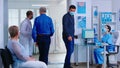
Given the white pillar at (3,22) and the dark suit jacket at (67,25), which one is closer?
the dark suit jacket at (67,25)

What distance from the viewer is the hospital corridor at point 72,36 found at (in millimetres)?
4055

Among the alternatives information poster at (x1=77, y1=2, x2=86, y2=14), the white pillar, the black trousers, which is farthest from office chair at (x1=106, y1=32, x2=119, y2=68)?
the white pillar

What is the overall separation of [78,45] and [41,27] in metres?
2.29

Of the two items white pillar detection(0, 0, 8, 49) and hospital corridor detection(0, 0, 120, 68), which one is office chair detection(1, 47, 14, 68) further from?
white pillar detection(0, 0, 8, 49)

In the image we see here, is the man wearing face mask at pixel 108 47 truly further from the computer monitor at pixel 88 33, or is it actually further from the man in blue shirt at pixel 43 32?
the man in blue shirt at pixel 43 32

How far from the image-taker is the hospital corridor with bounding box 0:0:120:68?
4.05 meters

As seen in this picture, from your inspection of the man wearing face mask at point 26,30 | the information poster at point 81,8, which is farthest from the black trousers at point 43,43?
the information poster at point 81,8

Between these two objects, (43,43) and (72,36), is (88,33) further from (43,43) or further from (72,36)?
(43,43)

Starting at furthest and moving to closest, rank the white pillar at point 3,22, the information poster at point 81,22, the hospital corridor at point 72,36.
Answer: the information poster at point 81,22
the white pillar at point 3,22
the hospital corridor at point 72,36

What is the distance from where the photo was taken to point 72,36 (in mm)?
6508

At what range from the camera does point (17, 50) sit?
394 centimetres

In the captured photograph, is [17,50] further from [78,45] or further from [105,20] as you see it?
[105,20]

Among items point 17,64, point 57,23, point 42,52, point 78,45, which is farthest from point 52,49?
point 17,64

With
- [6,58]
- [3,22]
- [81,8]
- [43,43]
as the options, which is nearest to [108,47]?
[81,8]
